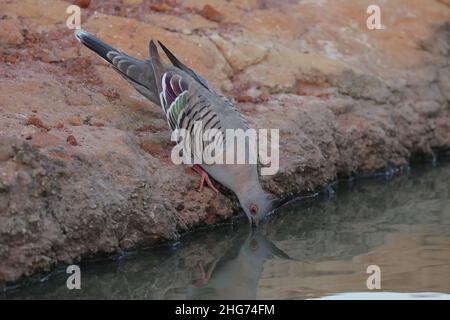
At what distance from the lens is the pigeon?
20.8 feet

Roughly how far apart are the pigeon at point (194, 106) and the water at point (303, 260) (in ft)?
0.93

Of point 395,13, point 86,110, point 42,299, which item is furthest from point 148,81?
point 395,13

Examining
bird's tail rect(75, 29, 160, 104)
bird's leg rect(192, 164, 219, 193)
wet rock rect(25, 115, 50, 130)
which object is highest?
bird's tail rect(75, 29, 160, 104)

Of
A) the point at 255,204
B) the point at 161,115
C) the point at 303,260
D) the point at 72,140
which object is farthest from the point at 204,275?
the point at 161,115

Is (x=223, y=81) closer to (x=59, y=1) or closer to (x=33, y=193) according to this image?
(x=59, y=1)

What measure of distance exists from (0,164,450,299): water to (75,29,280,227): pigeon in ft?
0.93

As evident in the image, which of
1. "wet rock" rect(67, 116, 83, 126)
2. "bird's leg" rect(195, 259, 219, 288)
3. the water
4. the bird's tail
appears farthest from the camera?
the bird's tail

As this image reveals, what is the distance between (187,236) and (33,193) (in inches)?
49.9

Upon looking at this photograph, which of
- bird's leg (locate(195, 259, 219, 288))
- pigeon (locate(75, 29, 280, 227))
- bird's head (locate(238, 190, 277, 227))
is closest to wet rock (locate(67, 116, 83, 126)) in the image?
pigeon (locate(75, 29, 280, 227))

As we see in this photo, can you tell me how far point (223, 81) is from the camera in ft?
25.2

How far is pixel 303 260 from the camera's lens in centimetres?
593

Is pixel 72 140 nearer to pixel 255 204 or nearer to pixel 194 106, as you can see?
pixel 194 106

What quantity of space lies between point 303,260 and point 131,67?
203cm

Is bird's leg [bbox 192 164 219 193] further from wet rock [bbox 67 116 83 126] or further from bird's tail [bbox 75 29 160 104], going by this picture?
wet rock [bbox 67 116 83 126]
